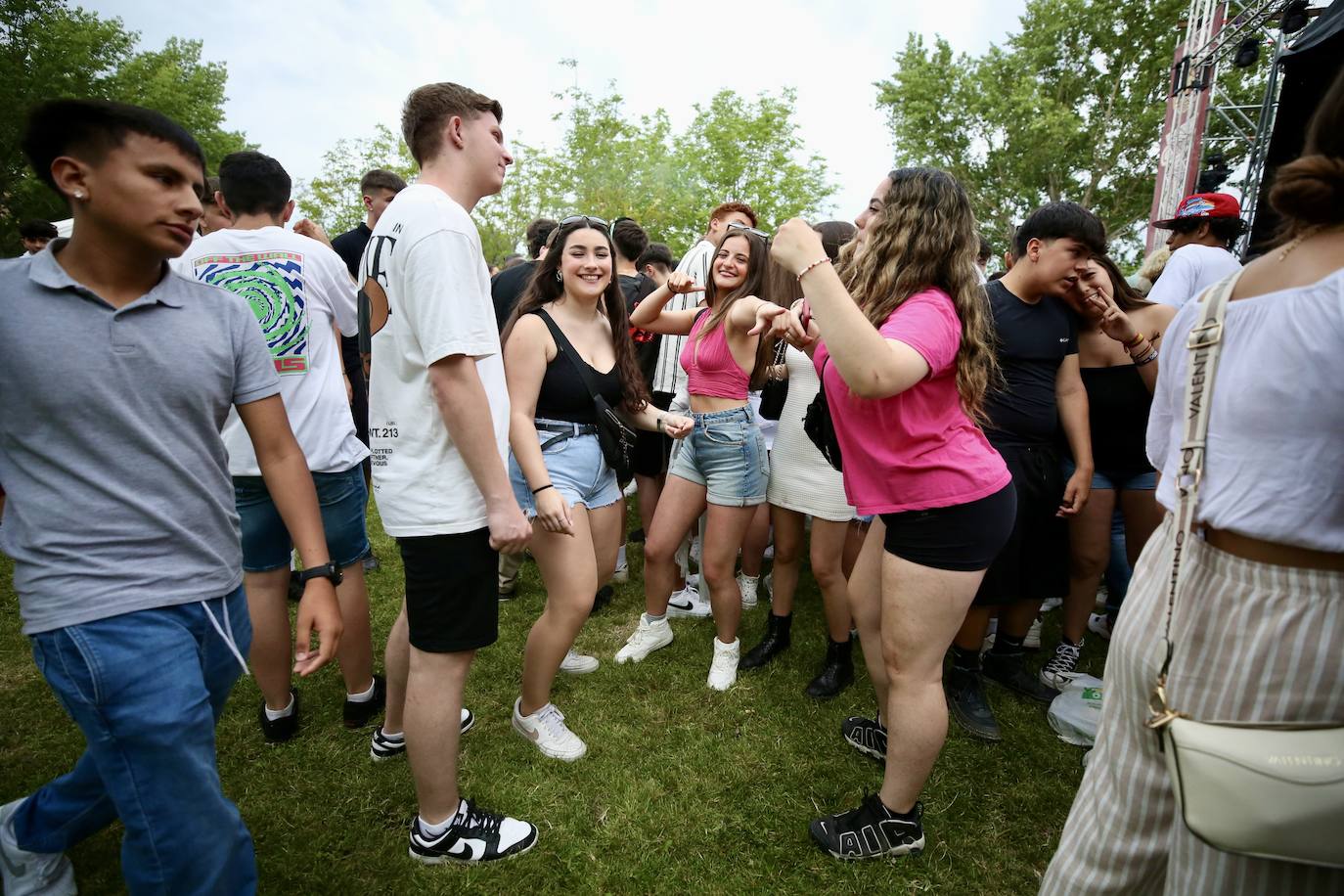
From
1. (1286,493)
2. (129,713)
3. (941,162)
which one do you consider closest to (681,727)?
(129,713)

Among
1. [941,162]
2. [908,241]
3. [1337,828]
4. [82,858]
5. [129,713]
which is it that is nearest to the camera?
[1337,828]

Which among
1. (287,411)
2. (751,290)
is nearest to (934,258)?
(751,290)

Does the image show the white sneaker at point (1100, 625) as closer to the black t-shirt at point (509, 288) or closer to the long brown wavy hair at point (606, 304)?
the long brown wavy hair at point (606, 304)

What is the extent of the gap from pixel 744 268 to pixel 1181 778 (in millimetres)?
2787

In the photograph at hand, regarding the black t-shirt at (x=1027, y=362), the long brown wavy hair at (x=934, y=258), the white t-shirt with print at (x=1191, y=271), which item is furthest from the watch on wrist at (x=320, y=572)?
the white t-shirt with print at (x=1191, y=271)

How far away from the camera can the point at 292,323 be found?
2.78m

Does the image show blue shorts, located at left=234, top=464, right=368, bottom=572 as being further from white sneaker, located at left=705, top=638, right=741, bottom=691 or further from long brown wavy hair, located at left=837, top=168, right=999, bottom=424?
long brown wavy hair, located at left=837, top=168, right=999, bottom=424

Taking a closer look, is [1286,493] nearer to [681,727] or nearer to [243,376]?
[243,376]

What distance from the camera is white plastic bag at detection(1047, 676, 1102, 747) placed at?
310cm

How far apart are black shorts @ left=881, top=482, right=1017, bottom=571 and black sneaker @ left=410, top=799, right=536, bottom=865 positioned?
67.5 inches

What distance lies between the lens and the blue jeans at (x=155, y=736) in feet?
4.66

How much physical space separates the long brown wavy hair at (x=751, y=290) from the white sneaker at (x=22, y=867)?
3.19m

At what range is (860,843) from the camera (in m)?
2.33

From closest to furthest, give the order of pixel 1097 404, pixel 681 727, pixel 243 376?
pixel 243 376, pixel 681 727, pixel 1097 404
